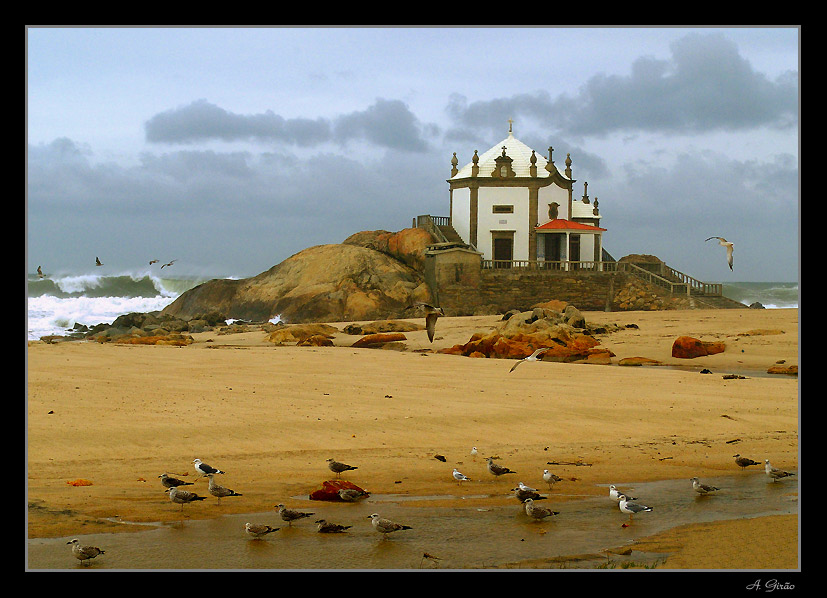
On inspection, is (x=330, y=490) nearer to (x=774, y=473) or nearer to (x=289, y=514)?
(x=289, y=514)

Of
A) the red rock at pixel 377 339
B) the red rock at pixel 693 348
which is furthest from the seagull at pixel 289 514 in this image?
the red rock at pixel 377 339

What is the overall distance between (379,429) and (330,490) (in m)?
2.63

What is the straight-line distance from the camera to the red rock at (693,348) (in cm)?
2033

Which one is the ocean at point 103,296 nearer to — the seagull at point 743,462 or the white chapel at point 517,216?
the white chapel at point 517,216

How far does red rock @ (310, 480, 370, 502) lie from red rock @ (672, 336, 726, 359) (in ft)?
46.1

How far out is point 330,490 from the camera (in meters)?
7.91

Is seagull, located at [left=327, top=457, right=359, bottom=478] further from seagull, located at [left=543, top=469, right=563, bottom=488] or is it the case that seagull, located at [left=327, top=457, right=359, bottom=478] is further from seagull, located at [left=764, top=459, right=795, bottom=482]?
seagull, located at [left=764, top=459, right=795, bottom=482]

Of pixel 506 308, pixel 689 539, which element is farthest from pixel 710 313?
pixel 689 539

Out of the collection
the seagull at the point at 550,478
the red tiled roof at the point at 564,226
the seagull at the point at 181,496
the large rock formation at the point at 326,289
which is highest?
the red tiled roof at the point at 564,226

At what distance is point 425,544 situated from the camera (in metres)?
6.76

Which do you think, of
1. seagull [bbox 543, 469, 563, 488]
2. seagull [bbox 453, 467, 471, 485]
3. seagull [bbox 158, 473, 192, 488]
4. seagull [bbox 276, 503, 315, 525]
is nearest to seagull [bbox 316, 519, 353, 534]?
seagull [bbox 276, 503, 315, 525]

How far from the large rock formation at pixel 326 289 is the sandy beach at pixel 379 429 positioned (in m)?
20.5
